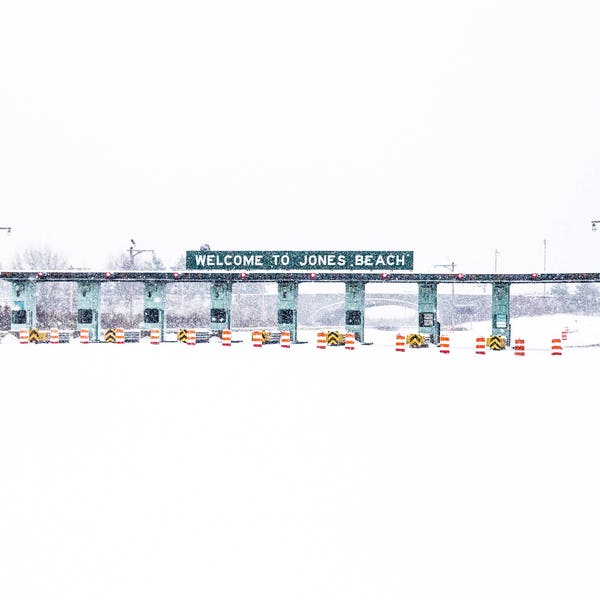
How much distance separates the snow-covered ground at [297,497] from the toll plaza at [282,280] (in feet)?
107

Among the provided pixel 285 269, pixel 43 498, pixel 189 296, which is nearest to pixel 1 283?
pixel 189 296

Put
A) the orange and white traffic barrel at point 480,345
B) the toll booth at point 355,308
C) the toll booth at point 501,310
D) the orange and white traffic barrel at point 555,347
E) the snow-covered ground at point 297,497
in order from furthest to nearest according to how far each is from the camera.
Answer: the toll booth at point 355,308 < the toll booth at point 501,310 < the orange and white traffic barrel at point 480,345 < the orange and white traffic barrel at point 555,347 < the snow-covered ground at point 297,497

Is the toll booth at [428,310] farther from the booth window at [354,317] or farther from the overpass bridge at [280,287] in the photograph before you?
the booth window at [354,317]

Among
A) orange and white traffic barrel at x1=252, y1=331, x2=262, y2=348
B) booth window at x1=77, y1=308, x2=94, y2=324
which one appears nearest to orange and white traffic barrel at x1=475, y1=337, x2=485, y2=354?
orange and white traffic barrel at x1=252, y1=331, x2=262, y2=348

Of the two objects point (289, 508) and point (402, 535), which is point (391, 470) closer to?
point (289, 508)

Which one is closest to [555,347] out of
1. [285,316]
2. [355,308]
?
[355,308]

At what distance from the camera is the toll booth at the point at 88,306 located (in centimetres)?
4966

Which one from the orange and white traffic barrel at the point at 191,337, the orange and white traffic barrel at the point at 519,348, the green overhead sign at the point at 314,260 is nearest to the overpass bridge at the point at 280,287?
the green overhead sign at the point at 314,260

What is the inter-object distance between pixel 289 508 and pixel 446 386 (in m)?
12.8

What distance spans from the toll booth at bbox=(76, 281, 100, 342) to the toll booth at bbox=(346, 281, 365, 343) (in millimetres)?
14720

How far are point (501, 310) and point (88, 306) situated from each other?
24107mm

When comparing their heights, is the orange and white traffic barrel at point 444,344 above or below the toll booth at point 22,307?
below

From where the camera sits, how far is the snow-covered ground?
545 centimetres

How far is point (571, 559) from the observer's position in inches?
229
